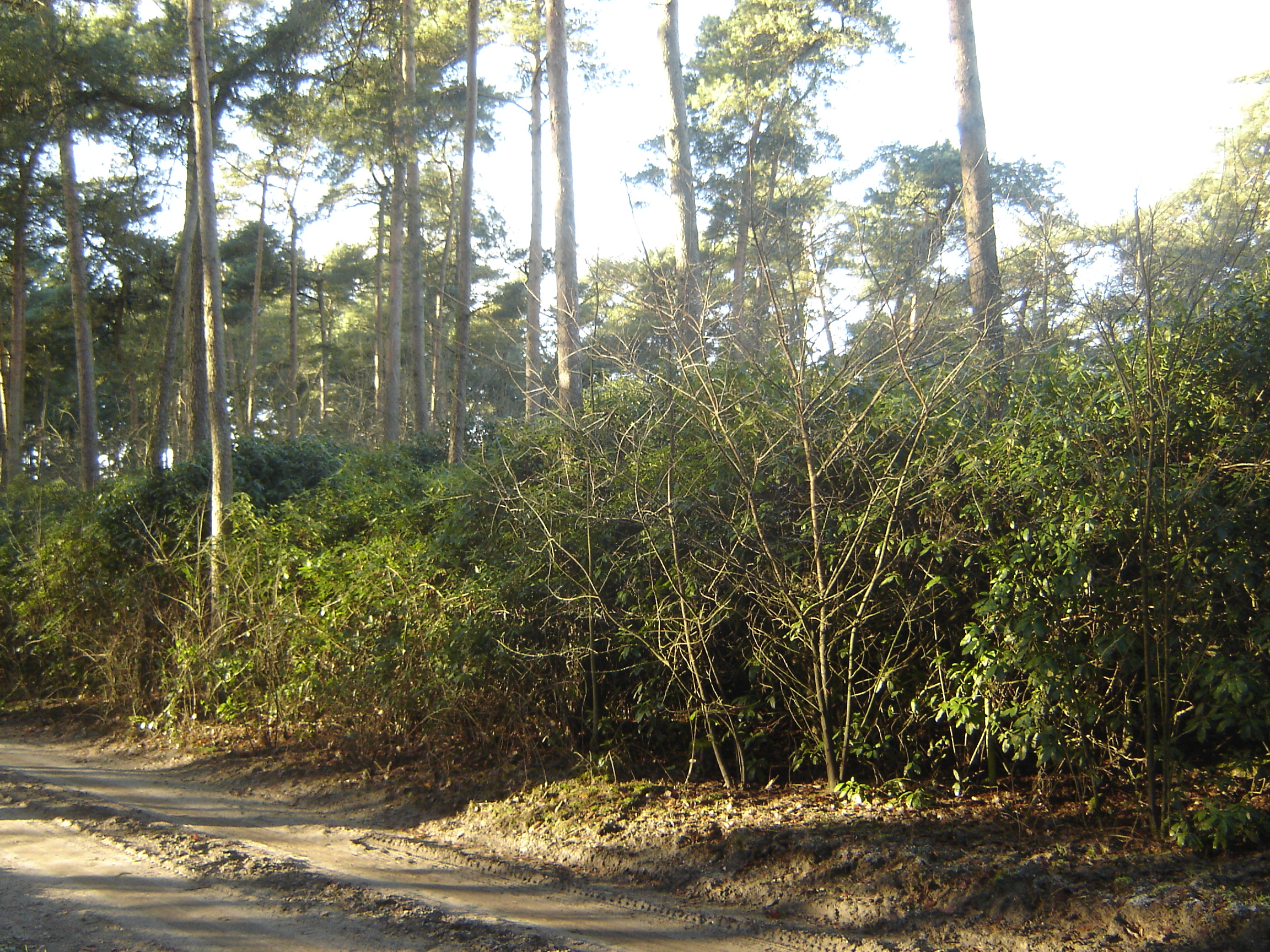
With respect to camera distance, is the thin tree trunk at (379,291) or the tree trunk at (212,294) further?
the thin tree trunk at (379,291)

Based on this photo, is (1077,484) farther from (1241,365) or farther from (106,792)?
(106,792)

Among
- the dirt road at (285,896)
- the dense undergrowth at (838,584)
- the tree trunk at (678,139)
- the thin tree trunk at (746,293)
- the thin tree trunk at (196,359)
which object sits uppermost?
the tree trunk at (678,139)

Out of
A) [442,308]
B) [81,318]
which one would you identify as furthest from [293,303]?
[81,318]

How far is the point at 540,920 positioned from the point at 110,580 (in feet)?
26.1

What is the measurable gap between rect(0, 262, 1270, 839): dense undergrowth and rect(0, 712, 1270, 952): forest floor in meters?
0.39

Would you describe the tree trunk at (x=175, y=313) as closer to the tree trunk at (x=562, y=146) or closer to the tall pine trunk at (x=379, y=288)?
the tree trunk at (x=562, y=146)

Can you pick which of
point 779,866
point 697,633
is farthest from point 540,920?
point 697,633

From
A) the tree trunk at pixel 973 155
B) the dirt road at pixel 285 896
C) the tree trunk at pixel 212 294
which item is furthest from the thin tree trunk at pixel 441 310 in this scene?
the dirt road at pixel 285 896

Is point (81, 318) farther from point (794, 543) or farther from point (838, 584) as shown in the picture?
point (838, 584)

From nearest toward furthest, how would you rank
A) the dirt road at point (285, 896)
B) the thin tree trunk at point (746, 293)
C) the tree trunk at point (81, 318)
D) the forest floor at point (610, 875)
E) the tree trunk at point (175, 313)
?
the forest floor at point (610, 875), the dirt road at point (285, 896), the thin tree trunk at point (746, 293), the tree trunk at point (175, 313), the tree trunk at point (81, 318)

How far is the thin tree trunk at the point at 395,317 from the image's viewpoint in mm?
20297

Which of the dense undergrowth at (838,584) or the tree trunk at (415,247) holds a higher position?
the tree trunk at (415,247)

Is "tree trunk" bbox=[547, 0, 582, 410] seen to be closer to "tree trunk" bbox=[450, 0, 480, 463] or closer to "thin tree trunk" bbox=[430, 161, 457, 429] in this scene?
"tree trunk" bbox=[450, 0, 480, 463]

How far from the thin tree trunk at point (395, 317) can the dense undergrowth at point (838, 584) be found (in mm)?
12189
